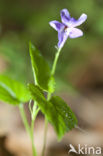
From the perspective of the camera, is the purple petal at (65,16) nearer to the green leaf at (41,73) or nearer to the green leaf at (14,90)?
the green leaf at (41,73)

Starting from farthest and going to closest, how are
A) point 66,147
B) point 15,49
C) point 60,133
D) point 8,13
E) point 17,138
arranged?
point 8,13 < point 15,49 < point 17,138 < point 66,147 < point 60,133

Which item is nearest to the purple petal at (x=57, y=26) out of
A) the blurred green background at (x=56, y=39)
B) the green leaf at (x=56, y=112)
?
the green leaf at (x=56, y=112)

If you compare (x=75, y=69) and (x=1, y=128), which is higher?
(x=75, y=69)

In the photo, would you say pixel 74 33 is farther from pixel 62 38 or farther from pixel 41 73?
pixel 41 73

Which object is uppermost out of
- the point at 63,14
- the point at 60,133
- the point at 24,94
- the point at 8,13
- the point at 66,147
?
the point at 8,13

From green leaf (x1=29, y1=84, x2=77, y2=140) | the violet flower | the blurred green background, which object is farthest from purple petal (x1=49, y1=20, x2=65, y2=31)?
the blurred green background

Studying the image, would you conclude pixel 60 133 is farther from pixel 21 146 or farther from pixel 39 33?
pixel 39 33

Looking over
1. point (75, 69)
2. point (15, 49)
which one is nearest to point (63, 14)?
point (15, 49)
